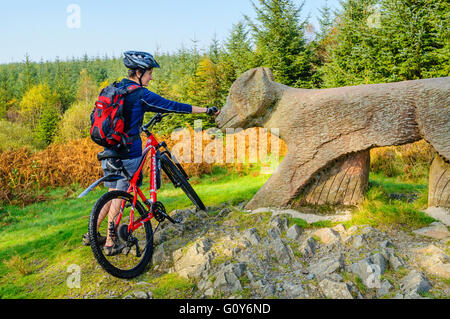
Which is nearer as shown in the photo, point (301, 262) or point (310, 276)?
point (310, 276)

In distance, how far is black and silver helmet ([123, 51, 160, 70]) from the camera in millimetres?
3768

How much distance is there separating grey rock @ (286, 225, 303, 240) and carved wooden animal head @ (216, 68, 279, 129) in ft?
5.88

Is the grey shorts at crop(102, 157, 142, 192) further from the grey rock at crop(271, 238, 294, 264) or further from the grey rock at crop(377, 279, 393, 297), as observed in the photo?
the grey rock at crop(377, 279, 393, 297)

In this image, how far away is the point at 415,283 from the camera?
116 inches

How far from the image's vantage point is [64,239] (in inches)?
192

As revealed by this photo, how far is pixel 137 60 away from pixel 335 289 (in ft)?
11.4

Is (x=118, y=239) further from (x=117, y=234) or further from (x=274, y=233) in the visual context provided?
(x=274, y=233)

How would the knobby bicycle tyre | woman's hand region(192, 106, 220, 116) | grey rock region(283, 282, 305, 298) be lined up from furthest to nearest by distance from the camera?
the knobby bicycle tyre → woman's hand region(192, 106, 220, 116) → grey rock region(283, 282, 305, 298)

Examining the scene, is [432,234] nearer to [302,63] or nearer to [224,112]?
[224,112]

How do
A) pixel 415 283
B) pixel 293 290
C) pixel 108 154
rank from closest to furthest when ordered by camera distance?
pixel 415 283 < pixel 293 290 < pixel 108 154

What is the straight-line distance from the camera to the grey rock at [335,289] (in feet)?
9.47

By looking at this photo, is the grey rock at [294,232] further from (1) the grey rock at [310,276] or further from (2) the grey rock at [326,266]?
(1) the grey rock at [310,276]

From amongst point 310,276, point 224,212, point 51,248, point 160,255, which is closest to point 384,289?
point 310,276

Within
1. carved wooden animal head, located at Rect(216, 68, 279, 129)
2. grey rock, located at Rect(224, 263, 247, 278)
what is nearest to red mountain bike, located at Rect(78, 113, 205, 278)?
grey rock, located at Rect(224, 263, 247, 278)
